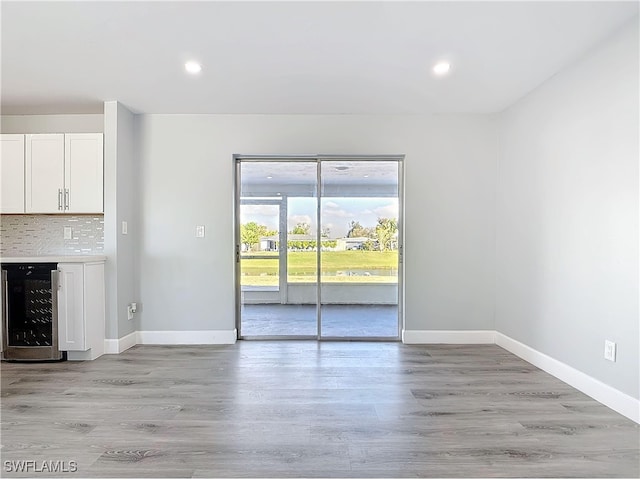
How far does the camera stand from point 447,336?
4129 millimetres

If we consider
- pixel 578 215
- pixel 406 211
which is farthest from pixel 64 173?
pixel 578 215

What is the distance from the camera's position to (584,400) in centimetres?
263

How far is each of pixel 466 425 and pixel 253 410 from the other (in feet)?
4.39

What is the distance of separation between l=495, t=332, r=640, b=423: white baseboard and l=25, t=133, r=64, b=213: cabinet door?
15.9ft

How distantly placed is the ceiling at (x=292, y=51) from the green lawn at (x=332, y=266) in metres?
1.69

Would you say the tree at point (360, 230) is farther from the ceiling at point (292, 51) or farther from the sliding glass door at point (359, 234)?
the ceiling at point (292, 51)

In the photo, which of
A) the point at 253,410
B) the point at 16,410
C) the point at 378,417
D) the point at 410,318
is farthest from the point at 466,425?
the point at 16,410

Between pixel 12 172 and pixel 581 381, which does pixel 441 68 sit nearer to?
pixel 581 381

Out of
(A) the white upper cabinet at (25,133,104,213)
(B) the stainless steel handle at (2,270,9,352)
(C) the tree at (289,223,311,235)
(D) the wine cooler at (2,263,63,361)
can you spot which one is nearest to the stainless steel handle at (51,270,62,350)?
(D) the wine cooler at (2,263,63,361)

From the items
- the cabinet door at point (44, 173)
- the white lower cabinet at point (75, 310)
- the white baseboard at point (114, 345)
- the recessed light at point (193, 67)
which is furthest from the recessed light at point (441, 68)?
the white baseboard at point (114, 345)

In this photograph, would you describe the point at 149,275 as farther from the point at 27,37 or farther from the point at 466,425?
the point at 466,425

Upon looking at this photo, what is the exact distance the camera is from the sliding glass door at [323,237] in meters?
4.33

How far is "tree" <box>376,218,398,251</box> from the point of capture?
4391 millimetres

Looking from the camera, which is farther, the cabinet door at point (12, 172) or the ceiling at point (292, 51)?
the cabinet door at point (12, 172)
